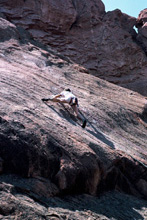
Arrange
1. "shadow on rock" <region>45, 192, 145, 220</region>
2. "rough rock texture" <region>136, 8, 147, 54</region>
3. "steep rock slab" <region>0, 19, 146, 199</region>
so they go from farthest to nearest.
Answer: "rough rock texture" <region>136, 8, 147, 54</region> → "steep rock slab" <region>0, 19, 146, 199</region> → "shadow on rock" <region>45, 192, 145, 220</region>

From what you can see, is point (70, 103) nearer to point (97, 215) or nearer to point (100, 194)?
point (100, 194)

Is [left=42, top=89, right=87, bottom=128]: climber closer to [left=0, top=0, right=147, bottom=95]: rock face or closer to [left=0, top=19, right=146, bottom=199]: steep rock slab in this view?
[left=0, top=19, right=146, bottom=199]: steep rock slab

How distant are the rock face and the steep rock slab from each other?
339 inches

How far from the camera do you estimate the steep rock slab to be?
6.01 m

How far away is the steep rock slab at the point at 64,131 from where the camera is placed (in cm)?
601

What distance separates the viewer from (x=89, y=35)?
857 inches

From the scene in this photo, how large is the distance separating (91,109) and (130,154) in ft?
6.87

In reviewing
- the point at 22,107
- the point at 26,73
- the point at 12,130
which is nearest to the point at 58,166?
the point at 12,130

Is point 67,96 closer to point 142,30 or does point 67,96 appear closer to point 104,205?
point 104,205

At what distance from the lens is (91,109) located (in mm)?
9492

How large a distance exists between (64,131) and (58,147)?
2.31 feet

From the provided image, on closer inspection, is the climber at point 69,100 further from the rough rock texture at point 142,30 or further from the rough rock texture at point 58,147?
the rough rock texture at point 142,30

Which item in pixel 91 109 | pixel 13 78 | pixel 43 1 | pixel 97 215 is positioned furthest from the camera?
pixel 43 1

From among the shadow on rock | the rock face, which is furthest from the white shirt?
the rock face
